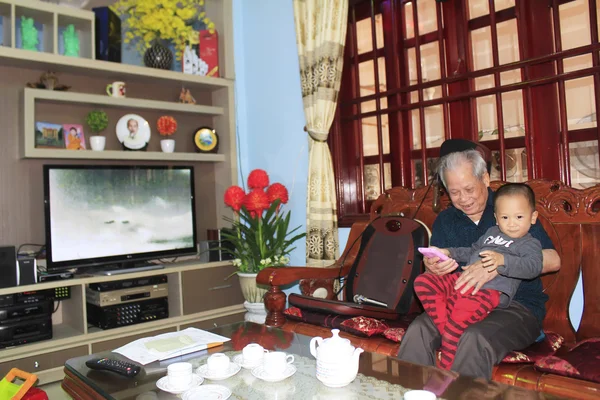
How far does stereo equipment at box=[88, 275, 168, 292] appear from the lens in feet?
10.1

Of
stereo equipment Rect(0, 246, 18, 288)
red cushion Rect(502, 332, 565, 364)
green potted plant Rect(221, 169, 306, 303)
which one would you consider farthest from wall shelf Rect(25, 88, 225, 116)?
red cushion Rect(502, 332, 565, 364)

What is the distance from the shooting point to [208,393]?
4.48 ft

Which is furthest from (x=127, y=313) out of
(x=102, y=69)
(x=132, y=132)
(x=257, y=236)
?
(x=102, y=69)

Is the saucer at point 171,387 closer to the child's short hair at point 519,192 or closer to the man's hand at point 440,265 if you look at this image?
the man's hand at point 440,265

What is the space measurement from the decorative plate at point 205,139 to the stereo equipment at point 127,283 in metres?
1.03

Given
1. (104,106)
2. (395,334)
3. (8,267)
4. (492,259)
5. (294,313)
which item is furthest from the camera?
(104,106)

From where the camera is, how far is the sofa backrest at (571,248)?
2.03 meters

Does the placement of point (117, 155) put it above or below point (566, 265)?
above

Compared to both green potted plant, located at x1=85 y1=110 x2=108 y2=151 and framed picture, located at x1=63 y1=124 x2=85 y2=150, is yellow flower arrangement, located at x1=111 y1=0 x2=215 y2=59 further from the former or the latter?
framed picture, located at x1=63 y1=124 x2=85 y2=150

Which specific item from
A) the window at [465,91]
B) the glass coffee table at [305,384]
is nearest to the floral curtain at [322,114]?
the window at [465,91]

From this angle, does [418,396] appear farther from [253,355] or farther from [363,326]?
[363,326]

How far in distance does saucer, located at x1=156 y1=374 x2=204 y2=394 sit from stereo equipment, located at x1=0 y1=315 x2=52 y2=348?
1688 millimetres

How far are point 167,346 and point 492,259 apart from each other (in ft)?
3.87

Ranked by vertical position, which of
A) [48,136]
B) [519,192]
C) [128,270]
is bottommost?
[128,270]
